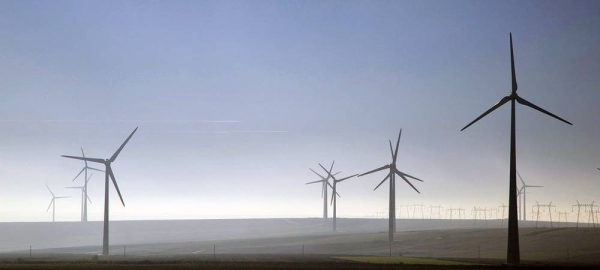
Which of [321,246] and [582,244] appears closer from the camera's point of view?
[582,244]

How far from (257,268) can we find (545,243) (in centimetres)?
7620

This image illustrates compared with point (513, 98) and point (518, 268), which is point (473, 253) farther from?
point (518, 268)

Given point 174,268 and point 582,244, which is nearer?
point 174,268

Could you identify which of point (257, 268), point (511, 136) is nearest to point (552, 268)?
point (511, 136)

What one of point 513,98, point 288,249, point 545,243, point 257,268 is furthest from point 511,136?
point 288,249

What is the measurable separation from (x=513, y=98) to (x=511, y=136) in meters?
9.09

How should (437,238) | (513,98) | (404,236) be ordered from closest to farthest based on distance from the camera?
(513,98) → (437,238) → (404,236)

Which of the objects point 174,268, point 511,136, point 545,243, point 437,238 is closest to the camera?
point 174,268

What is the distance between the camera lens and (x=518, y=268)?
77000 millimetres

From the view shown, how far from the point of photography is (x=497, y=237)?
14912 centimetres

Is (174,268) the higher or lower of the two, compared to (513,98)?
lower

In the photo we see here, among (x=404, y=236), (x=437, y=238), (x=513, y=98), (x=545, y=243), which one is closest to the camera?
(x=513, y=98)

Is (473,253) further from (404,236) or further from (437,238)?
(404,236)

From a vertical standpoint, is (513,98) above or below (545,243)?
above
